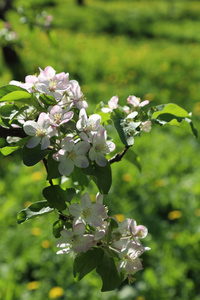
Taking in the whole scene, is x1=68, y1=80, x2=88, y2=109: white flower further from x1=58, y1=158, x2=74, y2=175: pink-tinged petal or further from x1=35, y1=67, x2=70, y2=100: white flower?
x1=58, y1=158, x2=74, y2=175: pink-tinged petal

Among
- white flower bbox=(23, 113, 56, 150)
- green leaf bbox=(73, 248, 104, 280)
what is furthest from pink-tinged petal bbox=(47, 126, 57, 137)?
green leaf bbox=(73, 248, 104, 280)

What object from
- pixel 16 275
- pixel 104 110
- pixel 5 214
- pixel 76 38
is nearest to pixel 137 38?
pixel 76 38

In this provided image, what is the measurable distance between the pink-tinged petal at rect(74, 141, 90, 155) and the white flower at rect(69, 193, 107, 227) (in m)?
0.11

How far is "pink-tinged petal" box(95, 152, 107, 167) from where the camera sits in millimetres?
697

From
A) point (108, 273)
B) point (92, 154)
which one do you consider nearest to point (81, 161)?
point (92, 154)

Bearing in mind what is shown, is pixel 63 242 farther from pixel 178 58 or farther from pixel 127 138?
pixel 178 58

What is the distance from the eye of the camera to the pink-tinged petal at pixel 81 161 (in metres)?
0.69

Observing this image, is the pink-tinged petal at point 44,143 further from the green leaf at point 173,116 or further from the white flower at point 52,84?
the green leaf at point 173,116

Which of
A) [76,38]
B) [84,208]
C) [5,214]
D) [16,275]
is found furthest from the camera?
[76,38]

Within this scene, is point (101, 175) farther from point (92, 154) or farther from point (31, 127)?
point (31, 127)

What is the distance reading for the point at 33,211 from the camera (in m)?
0.81

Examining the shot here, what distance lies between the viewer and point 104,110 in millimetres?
854

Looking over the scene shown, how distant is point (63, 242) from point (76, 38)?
7978 millimetres

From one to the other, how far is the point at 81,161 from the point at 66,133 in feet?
0.36
